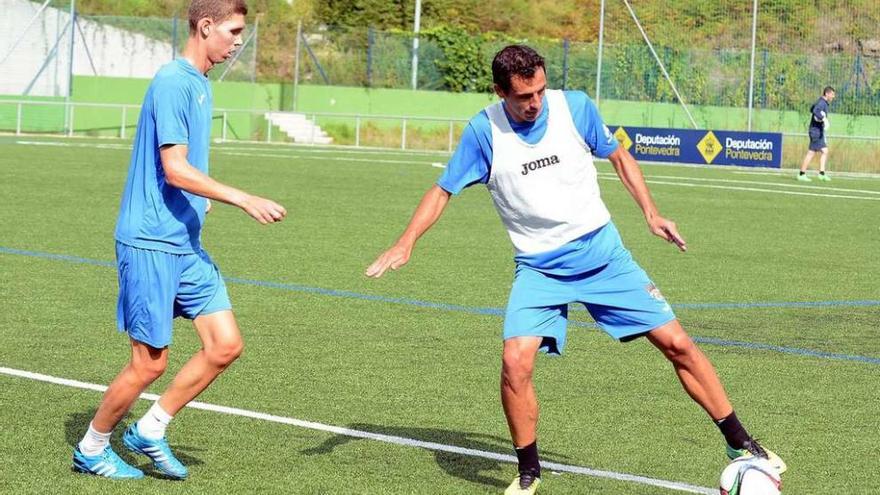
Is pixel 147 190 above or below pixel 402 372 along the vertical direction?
above

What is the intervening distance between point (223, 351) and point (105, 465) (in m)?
0.71

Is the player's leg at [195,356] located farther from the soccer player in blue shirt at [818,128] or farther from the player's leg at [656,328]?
the soccer player in blue shirt at [818,128]

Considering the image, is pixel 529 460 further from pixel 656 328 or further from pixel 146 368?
pixel 146 368

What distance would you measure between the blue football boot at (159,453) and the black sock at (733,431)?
7.65 ft

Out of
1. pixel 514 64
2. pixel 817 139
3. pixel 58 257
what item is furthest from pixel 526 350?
pixel 817 139

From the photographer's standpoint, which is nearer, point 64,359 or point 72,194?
point 64,359

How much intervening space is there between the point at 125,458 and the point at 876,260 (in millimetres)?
11971

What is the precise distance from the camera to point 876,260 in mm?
17438

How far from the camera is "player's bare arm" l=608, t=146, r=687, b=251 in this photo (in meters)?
6.95

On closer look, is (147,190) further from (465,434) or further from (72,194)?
(72,194)

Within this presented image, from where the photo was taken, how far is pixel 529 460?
6.70 meters

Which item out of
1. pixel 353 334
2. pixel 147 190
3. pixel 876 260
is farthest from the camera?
pixel 876 260

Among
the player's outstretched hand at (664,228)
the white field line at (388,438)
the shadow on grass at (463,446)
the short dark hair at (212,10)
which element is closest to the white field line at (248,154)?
the white field line at (388,438)

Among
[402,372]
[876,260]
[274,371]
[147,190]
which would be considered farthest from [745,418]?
[876,260]
